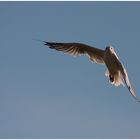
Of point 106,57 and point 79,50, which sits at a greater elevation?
point 79,50

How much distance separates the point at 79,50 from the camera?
32.2 ft

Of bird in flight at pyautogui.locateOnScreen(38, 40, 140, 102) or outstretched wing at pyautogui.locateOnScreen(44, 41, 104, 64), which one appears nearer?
bird in flight at pyautogui.locateOnScreen(38, 40, 140, 102)

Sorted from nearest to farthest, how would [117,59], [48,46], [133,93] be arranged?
[133,93] → [117,59] → [48,46]

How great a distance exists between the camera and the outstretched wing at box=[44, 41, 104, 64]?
9.43 meters

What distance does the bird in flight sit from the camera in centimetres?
850

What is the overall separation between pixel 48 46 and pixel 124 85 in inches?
76.4

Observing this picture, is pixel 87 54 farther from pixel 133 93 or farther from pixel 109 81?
pixel 133 93

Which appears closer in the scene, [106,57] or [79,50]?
[106,57]

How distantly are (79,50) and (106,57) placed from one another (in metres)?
1.27

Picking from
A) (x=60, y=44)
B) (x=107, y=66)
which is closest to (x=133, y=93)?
(x=107, y=66)

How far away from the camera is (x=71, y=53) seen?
9.70m

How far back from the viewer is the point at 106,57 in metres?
8.66

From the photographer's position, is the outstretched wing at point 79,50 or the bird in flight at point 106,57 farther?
the outstretched wing at point 79,50

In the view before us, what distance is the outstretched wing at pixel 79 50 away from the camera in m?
9.43
